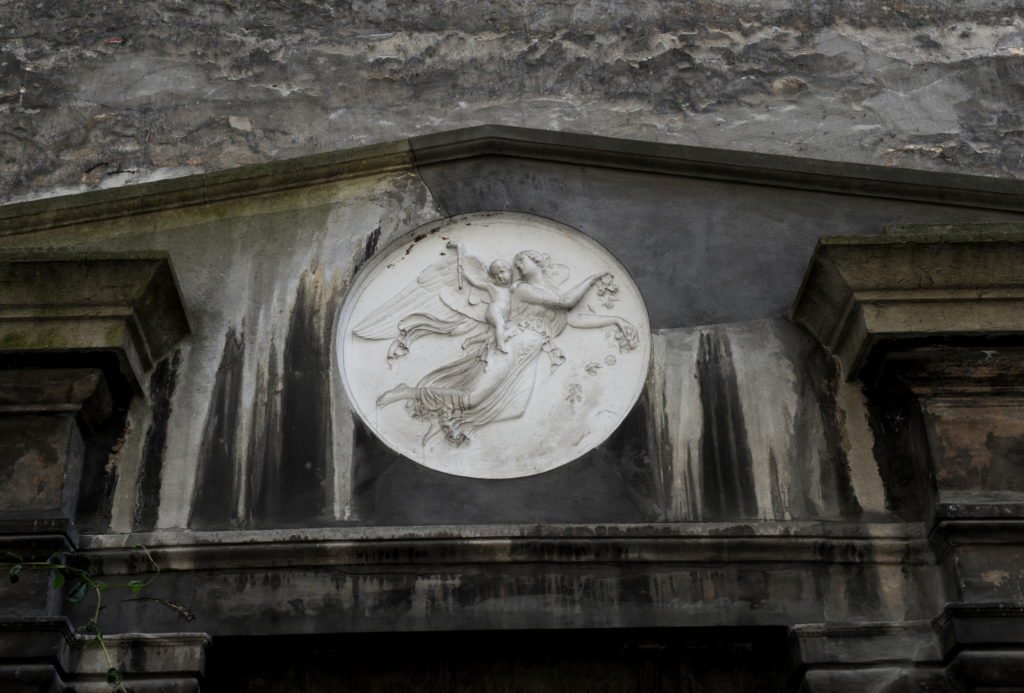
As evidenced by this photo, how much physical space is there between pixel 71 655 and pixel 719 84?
16.3 ft

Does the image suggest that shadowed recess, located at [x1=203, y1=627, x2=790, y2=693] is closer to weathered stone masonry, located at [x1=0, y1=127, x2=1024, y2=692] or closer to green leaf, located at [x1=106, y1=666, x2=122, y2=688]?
weathered stone masonry, located at [x1=0, y1=127, x2=1024, y2=692]

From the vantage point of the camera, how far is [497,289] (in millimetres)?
6441

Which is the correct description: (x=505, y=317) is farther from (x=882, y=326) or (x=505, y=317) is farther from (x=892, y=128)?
(x=892, y=128)

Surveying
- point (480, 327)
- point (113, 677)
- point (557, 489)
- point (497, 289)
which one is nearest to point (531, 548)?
point (557, 489)

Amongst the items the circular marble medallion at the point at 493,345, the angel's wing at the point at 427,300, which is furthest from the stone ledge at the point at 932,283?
the angel's wing at the point at 427,300

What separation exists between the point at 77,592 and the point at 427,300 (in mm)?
1892

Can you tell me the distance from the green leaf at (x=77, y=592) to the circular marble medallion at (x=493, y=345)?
1.28m

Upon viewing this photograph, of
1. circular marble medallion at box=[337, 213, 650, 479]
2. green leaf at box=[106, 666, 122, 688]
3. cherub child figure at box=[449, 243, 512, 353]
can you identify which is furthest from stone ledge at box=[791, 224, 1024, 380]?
green leaf at box=[106, 666, 122, 688]

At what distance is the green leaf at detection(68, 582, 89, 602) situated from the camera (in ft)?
17.9

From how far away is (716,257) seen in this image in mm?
6531

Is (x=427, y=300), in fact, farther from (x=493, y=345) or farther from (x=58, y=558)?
(x=58, y=558)

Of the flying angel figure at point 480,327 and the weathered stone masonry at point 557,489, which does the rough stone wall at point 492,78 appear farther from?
the flying angel figure at point 480,327

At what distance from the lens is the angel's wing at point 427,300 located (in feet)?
21.0

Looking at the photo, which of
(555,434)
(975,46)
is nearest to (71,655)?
(555,434)
